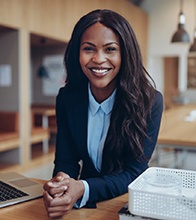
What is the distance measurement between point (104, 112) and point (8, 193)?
1.47ft

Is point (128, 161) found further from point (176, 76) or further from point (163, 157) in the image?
point (176, 76)

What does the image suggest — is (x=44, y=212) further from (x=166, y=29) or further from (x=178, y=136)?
(x=166, y=29)

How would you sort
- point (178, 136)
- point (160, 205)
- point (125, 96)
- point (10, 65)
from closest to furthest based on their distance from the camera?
point (160, 205) → point (125, 96) → point (178, 136) → point (10, 65)

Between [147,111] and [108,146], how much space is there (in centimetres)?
19

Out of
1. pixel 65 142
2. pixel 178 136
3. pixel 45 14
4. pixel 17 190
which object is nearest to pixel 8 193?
pixel 17 190

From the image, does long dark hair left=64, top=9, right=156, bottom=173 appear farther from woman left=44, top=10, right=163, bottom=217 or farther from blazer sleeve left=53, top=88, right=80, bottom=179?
blazer sleeve left=53, top=88, right=80, bottom=179

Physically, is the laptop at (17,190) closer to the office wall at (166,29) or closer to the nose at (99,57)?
the nose at (99,57)

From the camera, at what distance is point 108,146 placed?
117 centimetres

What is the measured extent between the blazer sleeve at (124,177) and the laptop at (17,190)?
0.65 feet

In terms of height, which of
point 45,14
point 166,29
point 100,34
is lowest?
point 100,34

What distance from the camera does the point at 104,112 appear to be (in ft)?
4.00

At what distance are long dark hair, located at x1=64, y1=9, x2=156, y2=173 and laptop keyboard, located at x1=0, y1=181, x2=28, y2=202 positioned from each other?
13.0 inches

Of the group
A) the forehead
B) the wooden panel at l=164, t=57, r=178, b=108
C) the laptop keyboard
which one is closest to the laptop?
the laptop keyboard

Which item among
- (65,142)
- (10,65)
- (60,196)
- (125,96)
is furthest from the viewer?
(10,65)
